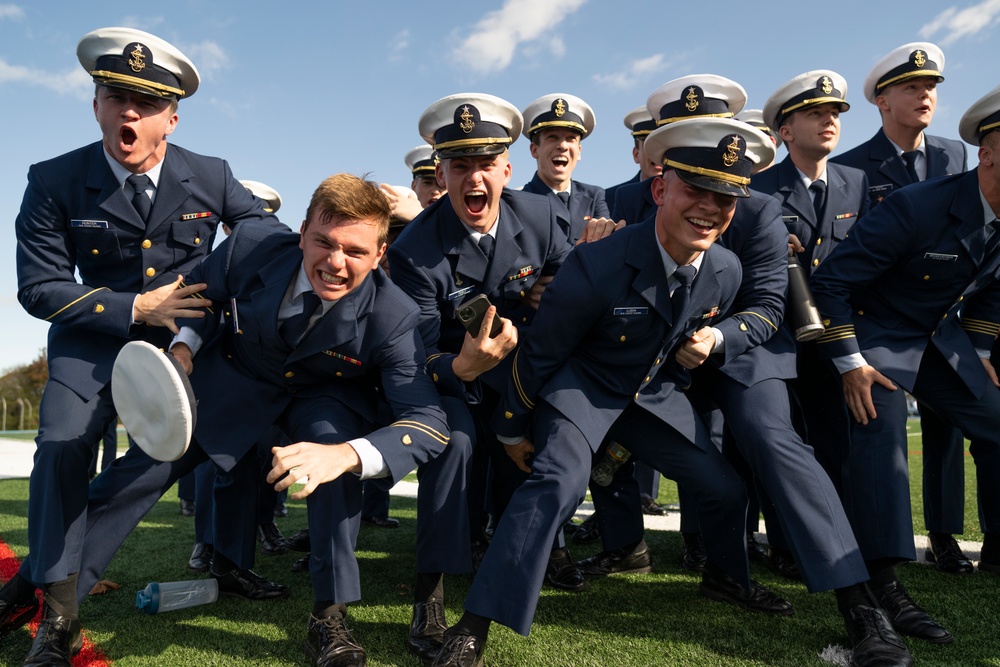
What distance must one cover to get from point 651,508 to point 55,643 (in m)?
4.28

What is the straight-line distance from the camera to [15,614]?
→ 3.14 meters

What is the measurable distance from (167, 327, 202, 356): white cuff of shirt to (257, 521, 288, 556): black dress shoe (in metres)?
1.86

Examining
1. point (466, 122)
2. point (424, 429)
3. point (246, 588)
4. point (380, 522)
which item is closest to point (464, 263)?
Answer: point (466, 122)

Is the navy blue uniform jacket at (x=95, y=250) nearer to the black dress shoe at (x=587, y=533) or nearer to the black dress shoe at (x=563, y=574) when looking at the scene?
the black dress shoe at (x=563, y=574)

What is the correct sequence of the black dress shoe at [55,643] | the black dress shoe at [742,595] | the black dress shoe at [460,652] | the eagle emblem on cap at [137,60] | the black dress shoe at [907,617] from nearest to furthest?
the black dress shoe at [460,652], the black dress shoe at [55,643], the black dress shoe at [907,617], the black dress shoe at [742,595], the eagle emblem on cap at [137,60]

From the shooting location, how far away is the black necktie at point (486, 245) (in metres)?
3.79

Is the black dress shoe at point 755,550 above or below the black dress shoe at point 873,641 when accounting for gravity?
above

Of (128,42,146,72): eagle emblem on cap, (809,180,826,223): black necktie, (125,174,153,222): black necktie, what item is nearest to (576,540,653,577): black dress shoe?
(809,180,826,223): black necktie

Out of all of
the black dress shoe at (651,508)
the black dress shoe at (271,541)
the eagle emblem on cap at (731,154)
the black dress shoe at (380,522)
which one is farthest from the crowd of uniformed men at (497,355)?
the black dress shoe at (651,508)

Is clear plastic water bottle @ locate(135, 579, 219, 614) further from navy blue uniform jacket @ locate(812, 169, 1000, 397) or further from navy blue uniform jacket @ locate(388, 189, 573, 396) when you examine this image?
navy blue uniform jacket @ locate(812, 169, 1000, 397)

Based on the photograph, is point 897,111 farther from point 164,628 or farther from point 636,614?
point 164,628

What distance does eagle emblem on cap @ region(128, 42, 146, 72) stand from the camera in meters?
3.36

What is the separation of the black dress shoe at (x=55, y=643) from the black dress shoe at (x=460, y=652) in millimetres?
1377

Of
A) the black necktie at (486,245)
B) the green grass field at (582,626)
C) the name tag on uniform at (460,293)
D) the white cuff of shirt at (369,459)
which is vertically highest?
the black necktie at (486,245)
